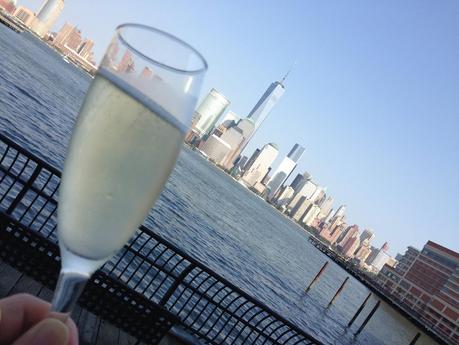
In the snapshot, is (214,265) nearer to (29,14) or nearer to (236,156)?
(236,156)

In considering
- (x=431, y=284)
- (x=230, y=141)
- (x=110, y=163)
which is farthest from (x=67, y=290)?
(x=230, y=141)

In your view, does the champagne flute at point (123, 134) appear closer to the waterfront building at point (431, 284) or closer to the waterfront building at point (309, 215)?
the waterfront building at point (431, 284)

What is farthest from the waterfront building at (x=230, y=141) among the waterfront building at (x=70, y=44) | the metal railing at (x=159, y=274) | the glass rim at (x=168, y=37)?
the glass rim at (x=168, y=37)

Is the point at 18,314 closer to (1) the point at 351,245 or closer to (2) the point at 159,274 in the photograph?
(2) the point at 159,274

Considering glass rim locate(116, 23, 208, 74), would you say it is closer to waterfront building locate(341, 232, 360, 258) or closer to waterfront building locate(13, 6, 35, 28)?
waterfront building locate(341, 232, 360, 258)

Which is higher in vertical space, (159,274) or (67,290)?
(67,290)

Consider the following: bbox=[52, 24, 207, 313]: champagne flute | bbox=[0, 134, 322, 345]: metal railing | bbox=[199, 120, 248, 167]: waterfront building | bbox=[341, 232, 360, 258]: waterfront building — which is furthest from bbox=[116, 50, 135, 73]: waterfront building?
bbox=[341, 232, 360, 258]: waterfront building
